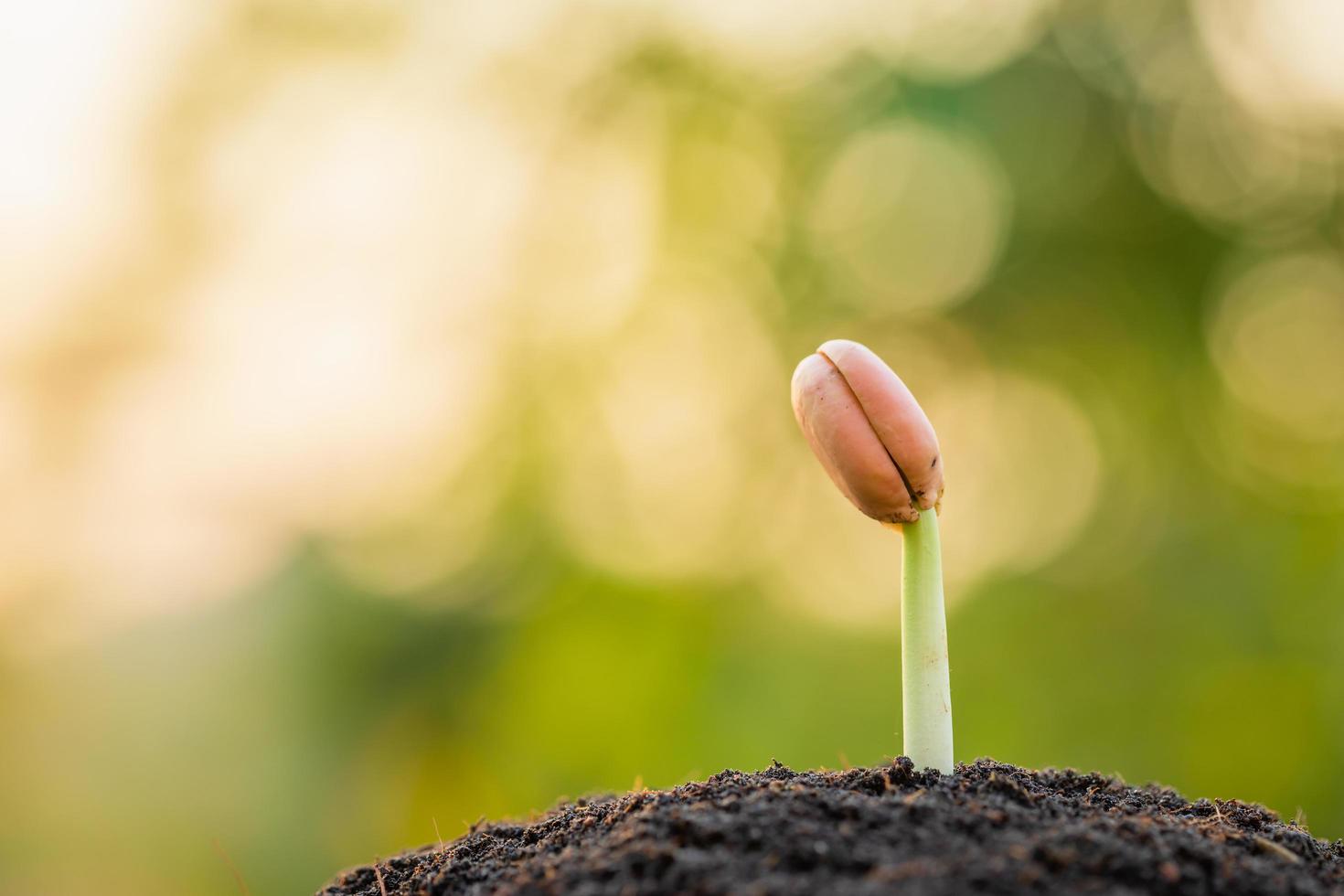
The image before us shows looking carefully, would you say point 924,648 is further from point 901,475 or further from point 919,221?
point 919,221

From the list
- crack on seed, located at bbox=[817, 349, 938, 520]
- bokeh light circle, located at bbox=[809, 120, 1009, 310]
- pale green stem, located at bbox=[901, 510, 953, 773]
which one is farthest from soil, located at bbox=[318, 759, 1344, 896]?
bokeh light circle, located at bbox=[809, 120, 1009, 310]

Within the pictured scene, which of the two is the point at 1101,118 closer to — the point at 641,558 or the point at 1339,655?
the point at 1339,655

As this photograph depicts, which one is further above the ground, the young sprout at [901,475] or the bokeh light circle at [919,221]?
the bokeh light circle at [919,221]

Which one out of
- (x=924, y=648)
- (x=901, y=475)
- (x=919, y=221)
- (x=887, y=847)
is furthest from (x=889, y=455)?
(x=919, y=221)

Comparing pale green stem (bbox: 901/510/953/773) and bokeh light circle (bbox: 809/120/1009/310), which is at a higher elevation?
bokeh light circle (bbox: 809/120/1009/310)

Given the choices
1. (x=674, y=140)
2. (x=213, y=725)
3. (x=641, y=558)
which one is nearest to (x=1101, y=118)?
(x=674, y=140)

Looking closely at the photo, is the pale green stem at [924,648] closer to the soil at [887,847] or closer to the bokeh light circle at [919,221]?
the soil at [887,847]

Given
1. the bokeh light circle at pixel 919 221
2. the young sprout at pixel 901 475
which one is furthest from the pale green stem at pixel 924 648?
the bokeh light circle at pixel 919 221

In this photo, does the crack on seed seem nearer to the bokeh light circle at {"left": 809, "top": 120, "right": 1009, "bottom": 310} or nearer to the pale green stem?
the pale green stem
